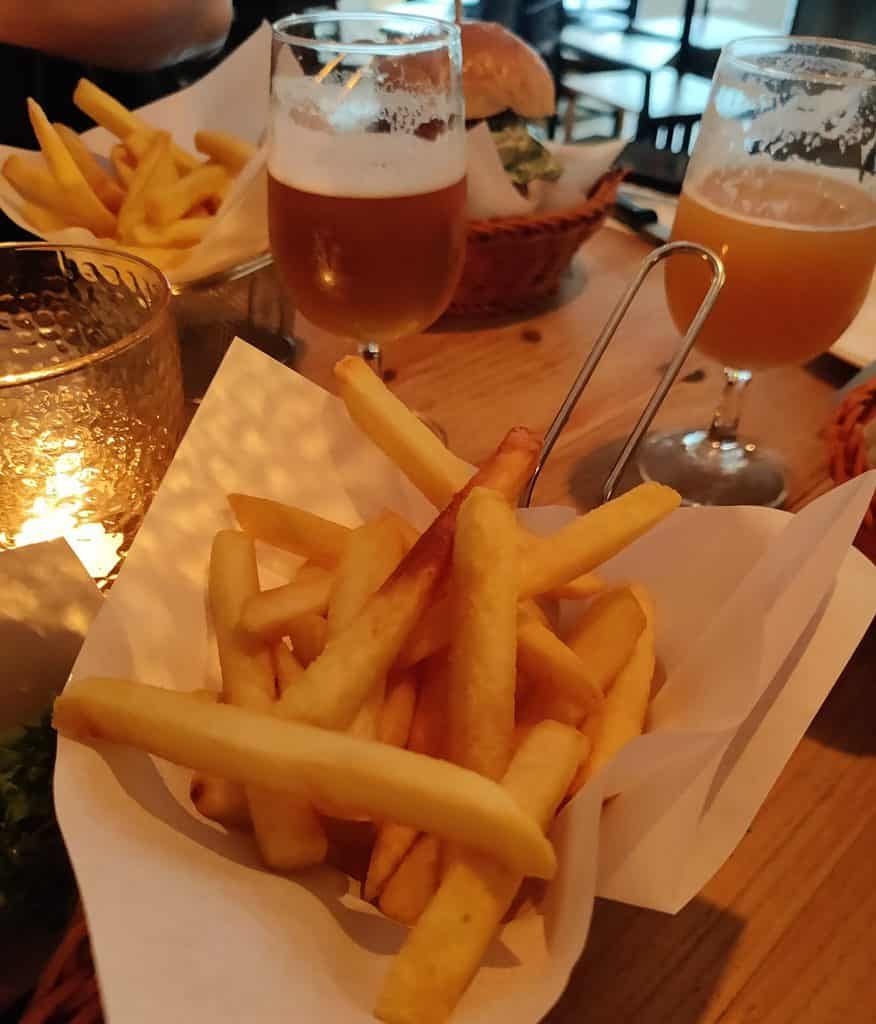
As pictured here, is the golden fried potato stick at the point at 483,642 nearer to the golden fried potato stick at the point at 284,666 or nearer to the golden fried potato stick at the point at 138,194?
A: the golden fried potato stick at the point at 284,666

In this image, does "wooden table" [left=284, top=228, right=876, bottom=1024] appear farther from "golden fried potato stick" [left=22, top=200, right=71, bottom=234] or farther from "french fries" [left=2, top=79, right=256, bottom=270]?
"golden fried potato stick" [left=22, top=200, right=71, bottom=234]

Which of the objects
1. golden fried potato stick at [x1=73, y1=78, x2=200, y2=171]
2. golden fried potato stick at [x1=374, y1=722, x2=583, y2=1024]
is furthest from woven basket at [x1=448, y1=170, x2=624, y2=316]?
golden fried potato stick at [x1=374, y1=722, x2=583, y2=1024]

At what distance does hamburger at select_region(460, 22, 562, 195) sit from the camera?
148cm

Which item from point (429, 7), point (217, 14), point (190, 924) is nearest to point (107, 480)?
point (190, 924)

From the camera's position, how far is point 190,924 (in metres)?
0.45

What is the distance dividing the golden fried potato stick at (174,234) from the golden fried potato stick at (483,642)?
0.71 m

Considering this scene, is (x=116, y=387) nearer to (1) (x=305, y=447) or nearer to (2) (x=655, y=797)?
(1) (x=305, y=447)

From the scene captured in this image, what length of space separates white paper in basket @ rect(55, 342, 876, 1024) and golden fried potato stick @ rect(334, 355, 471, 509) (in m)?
0.10

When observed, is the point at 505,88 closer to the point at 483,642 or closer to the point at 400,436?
the point at 400,436

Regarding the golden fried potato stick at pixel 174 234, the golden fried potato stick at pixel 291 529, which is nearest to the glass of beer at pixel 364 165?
the golden fried potato stick at pixel 174 234

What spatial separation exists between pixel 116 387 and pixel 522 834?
0.42 metres

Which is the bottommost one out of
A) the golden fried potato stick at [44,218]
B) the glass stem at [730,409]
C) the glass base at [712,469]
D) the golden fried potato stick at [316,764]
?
the glass base at [712,469]

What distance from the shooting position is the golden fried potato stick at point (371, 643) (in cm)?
49

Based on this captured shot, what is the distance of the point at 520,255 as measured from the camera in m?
1.26
